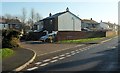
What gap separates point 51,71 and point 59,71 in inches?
14.4

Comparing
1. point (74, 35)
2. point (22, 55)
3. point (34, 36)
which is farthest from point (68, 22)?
point (22, 55)

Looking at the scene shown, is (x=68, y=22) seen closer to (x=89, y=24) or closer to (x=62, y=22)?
(x=62, y=22)

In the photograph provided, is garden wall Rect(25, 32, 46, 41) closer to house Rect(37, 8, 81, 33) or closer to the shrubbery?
house Rect(37, 8, 81, 33)

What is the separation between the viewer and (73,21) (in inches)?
2704

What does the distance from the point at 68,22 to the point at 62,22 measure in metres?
2.56

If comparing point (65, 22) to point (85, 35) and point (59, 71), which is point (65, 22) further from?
point (59, 71)

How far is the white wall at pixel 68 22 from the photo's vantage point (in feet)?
213

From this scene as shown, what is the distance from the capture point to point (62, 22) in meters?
65.6

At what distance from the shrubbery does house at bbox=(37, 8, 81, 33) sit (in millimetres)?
36304

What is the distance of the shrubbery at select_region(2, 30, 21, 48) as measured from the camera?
1037 inches

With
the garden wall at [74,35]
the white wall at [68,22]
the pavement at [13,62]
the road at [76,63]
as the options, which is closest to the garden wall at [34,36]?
the garden wall at [74,35]

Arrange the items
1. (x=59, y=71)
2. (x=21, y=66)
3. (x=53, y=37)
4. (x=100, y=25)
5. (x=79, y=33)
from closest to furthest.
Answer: (x=59, y=71) < (x=21, y=66) < (x=53, y=37) < (x=79, y=33) < (x=100, y=25)

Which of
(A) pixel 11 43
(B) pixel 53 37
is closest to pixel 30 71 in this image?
(A) pixel 11 43

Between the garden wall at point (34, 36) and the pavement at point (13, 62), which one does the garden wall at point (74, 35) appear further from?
the pavement at point (13, 62)
